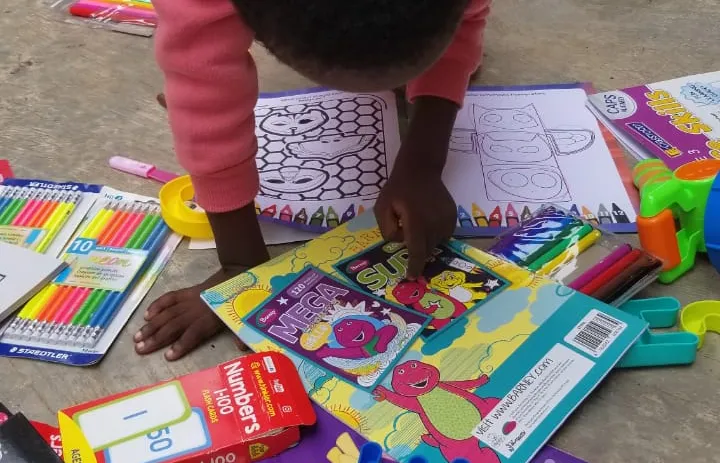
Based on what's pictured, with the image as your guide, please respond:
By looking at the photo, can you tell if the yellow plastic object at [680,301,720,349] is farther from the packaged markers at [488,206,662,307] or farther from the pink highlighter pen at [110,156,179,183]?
the pink highlighter pen at [110,156,179,183]

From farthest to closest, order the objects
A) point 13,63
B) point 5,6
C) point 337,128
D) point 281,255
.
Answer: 1. point 5,6
2. point 13,63
3. point 337,128
4. point 281,255

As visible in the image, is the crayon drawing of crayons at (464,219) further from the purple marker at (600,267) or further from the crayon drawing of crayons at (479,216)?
the purple marker at (600,267)

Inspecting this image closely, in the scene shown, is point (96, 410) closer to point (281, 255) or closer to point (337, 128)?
point (281, 255)

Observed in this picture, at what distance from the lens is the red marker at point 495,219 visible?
0.69 meters

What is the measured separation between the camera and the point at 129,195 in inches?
29.4

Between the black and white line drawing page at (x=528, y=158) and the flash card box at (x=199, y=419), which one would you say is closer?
the flash card box at (x=199, y=419)

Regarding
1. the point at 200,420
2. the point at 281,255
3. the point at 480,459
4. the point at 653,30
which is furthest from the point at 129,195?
the point at 653,30

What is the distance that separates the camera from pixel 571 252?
63cm

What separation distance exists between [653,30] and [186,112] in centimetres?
70

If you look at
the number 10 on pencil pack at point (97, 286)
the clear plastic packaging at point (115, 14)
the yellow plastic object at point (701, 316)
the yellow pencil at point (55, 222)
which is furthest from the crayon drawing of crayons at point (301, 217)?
the clear plastic packaging at point (115, 14)

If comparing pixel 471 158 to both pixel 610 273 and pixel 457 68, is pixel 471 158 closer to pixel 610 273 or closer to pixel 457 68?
pixel 457 68

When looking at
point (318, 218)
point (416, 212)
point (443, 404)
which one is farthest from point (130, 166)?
point (443, 404)

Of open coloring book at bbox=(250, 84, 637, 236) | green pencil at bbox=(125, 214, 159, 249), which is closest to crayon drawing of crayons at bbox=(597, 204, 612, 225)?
open coloring book at bbox=(250, 84, 637, 236)

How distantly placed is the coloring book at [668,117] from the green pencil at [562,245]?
16cm
